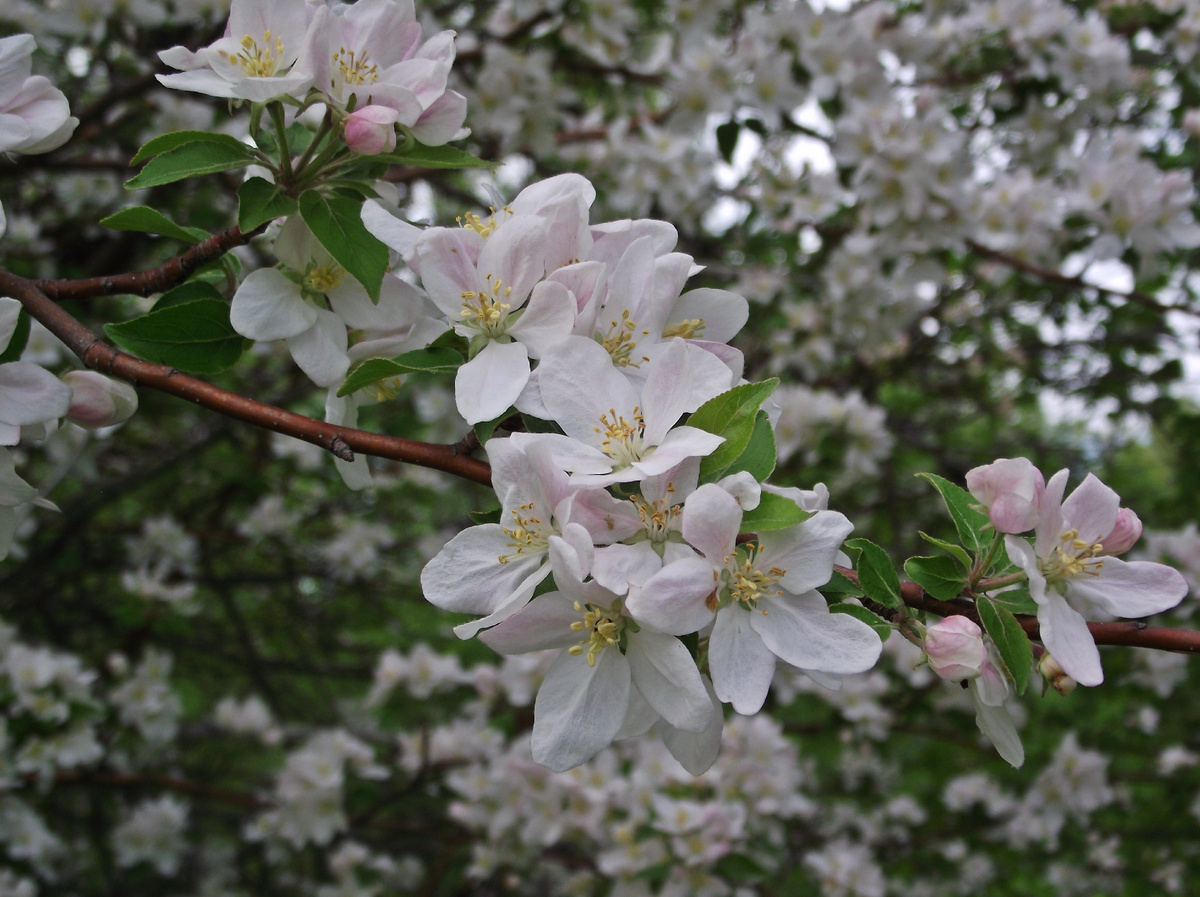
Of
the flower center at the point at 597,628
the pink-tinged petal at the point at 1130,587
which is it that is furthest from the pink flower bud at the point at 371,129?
the pink-tinged petal at the point at 1130,587

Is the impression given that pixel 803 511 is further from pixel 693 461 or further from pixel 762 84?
pixel 762 84

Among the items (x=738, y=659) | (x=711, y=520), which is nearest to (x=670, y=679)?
(x=738, y=659)

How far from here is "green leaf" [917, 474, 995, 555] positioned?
3.59ft

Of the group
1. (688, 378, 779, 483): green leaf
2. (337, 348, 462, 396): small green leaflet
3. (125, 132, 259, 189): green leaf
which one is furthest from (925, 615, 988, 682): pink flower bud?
(125, 132, 259, 189): green leaf

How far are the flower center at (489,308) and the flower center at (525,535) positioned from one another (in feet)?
0.84

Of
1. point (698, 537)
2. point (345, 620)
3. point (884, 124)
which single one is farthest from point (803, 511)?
point (345, 620)

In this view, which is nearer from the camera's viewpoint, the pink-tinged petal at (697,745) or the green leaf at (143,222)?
the pink-tinged petal at (697,745)

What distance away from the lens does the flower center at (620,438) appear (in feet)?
3.36

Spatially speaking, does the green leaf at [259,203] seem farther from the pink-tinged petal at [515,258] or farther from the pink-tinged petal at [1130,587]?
the pink-tinged petal at [1130,587]

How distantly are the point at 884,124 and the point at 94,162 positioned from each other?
2907 millimetres

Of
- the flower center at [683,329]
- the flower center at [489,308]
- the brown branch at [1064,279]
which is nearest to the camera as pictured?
the flower center at [489,308]

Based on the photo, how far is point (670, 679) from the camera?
0.96 meters

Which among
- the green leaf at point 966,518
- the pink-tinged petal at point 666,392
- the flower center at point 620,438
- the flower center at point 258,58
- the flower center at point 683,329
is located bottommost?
the green leaf at point 966,518

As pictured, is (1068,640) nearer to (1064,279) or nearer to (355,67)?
(355,67)
